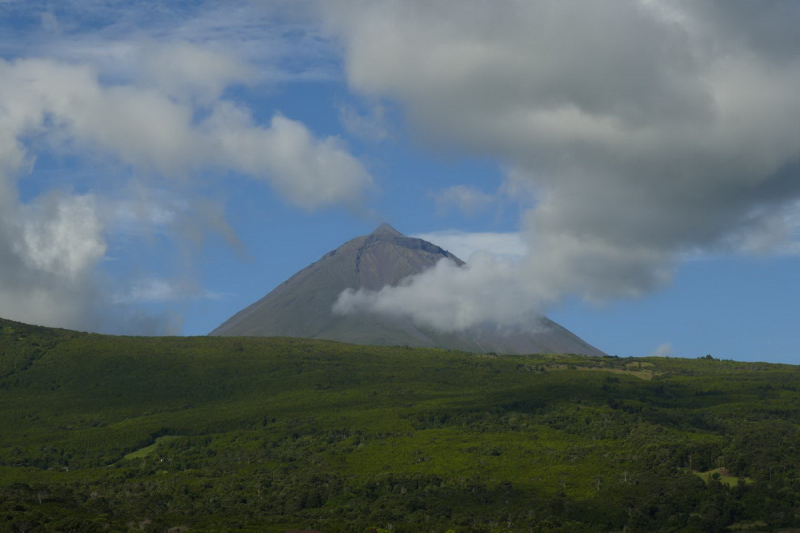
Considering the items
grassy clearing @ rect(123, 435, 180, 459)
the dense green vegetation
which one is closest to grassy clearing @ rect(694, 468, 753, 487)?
the dense green vegetation

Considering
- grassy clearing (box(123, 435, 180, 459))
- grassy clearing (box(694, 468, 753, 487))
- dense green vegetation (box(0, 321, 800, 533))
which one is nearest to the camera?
dense green vegetation (box(0, 321, 800, 533))

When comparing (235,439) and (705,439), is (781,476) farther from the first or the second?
(235,439)

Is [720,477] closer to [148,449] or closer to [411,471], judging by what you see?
[411,471]

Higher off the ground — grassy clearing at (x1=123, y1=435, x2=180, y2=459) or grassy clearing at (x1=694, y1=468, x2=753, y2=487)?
grassy clearing at (x1=694, y1=468, x2=753, y2=487)

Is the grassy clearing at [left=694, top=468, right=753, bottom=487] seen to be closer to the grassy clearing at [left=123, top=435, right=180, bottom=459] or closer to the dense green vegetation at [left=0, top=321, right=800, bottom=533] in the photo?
the dense green vegetation at [left=0, top=321, right=800, bottom=533]

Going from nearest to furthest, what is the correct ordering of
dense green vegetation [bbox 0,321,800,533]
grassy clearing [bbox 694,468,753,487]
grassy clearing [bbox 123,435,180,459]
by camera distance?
dense green vegetation [bbox 0,321,800,533], grassy clearing [bbox 694,468,753,487], grassy clearing [bbox 123,435,180,459]

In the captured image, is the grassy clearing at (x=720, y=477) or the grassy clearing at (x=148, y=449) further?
the grassy clearing at (x=148, y=449)

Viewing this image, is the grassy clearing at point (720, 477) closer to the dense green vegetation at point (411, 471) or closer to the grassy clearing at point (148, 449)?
the dense green vegetation at point (411, 471)

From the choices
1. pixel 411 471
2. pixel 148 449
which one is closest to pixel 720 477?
pixel 411 471

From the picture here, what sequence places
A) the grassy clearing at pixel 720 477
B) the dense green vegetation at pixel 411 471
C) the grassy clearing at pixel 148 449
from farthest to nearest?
the grassy clearing at pixel 148 449
the grassy clearing at pixel 720 477
the dense green vegetation at pixel 411 471

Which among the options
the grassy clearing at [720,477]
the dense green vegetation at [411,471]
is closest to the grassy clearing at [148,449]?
the dense green vegetation at [411,471]

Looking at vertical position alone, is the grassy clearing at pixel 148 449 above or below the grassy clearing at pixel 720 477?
below

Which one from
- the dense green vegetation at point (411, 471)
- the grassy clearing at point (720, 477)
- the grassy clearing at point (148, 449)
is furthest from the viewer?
the grassy clearing at point (148, 449)

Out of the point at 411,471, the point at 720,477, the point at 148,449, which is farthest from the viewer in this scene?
the point at 148,449
